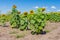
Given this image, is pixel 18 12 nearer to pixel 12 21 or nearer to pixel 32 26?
pixel 12 21

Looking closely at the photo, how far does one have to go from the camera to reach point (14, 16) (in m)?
12.5

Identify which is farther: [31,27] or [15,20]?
[15,20]

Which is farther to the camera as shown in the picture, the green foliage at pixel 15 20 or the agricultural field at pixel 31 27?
the green foliage at pixel 15 20

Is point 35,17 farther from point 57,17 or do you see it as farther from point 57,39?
point 57,17

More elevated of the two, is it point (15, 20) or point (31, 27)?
point (15, 20)

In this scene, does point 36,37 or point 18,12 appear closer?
point 36,37

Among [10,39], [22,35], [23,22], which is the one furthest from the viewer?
[23,22]

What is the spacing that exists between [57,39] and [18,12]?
4504 mm

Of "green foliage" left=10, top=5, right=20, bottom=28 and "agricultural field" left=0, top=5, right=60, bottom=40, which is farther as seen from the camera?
"green foliage" left=10, top=5, right=20, bottom=28

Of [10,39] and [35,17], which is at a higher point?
[35,17]

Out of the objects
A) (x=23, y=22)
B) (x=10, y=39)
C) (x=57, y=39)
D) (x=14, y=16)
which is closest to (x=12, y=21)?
(x=14, y=16)

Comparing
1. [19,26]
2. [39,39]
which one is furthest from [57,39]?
[19,26]

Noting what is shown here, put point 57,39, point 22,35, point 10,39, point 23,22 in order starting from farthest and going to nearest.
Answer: point 23,22, point 22,35, point 10,39, point 57,39

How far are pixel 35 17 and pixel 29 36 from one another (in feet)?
3.69
